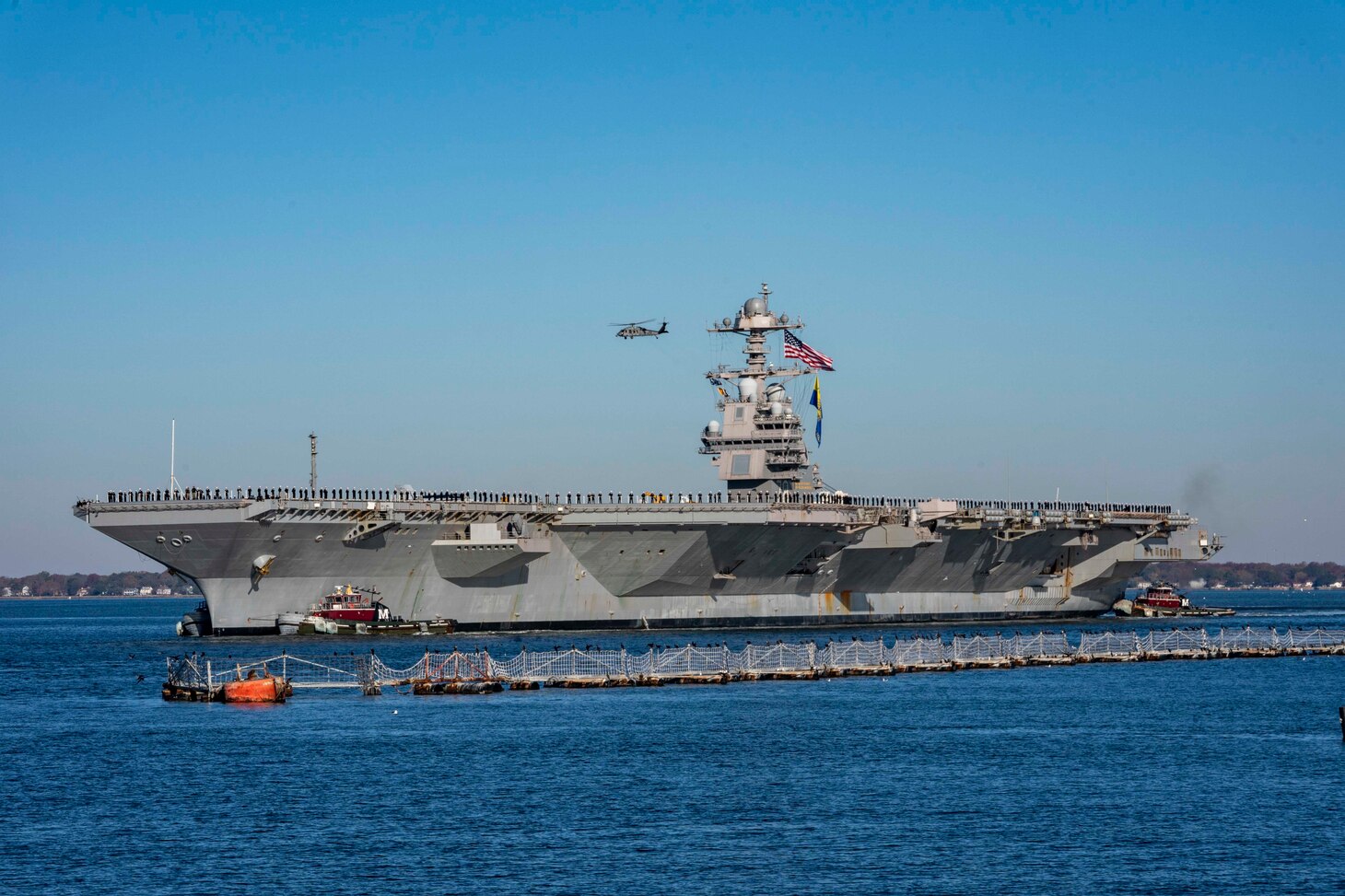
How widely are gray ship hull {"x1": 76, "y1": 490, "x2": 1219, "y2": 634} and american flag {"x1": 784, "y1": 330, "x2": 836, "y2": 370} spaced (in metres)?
4.60

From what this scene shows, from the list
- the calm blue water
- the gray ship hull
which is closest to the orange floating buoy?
the calm blue water

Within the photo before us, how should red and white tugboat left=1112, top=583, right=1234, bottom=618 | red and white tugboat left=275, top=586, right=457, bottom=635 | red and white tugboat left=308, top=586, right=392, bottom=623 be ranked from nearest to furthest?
red and white tugboat left=275, top=586, right=457, bottom=635 < red and white tugboat left=308, top=586, right=392, bottom=623 < red and white tugboat left=1112, top=583, right=1234, bottom=618

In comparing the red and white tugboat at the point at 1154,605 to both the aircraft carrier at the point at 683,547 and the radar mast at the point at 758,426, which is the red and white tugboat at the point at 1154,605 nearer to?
the aircraft carrier at the point at 683,547

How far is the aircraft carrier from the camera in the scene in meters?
43.7

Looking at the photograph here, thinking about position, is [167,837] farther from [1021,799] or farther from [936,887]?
[1021,799]

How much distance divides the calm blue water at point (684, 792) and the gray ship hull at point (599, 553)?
8765mm

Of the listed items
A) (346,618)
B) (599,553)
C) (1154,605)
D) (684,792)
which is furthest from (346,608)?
(1154,605)

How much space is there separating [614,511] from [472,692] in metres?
12.7

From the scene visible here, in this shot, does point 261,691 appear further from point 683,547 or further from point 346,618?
point 683,547

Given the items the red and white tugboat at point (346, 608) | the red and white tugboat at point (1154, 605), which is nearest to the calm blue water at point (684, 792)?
the red and white tugboat at point (346, 608)

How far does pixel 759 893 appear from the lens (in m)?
16.7

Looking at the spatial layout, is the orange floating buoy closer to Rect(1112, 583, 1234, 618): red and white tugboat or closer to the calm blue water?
the calm blue water

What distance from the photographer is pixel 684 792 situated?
22.4 metres

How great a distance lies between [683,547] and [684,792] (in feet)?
86.6
